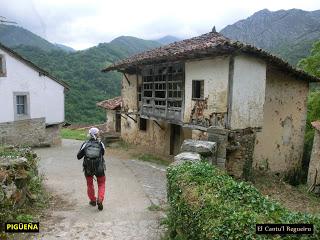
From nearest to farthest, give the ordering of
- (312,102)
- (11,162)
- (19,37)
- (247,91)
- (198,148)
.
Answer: (11,162)
(198,148)
(247,91)
(312,102)
(19,37)

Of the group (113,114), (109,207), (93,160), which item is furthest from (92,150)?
(113,114)

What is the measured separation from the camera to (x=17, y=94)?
54.5ft

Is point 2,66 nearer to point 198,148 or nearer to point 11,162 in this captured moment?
point 11,162

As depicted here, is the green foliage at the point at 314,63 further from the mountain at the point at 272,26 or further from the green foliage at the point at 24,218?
the mountain at the point at 272,26

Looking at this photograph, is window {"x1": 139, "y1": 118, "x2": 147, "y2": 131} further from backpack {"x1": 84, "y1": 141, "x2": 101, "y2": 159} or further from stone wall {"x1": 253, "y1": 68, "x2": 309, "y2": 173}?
backpack {"x1": 84, "y1": 141, "x2": 101, "y2": 159}

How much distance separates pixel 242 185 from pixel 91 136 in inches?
132

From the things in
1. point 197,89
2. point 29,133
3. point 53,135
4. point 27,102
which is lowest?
point 53,135

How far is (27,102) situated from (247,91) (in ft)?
37.8

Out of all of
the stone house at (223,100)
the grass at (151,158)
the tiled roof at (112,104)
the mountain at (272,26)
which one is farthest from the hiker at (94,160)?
the mountain at (272,26)

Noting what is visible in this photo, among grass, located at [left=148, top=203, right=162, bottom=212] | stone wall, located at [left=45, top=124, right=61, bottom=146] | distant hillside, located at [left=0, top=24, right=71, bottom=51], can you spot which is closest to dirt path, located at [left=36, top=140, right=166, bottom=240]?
grass, located at [left=148, top=203, right=162, bottom=212]

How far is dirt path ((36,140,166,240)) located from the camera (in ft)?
17.9

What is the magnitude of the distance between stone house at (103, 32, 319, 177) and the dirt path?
98.6 inches

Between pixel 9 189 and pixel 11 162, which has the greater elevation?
pixel 11 162

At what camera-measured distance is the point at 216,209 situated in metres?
3.72
